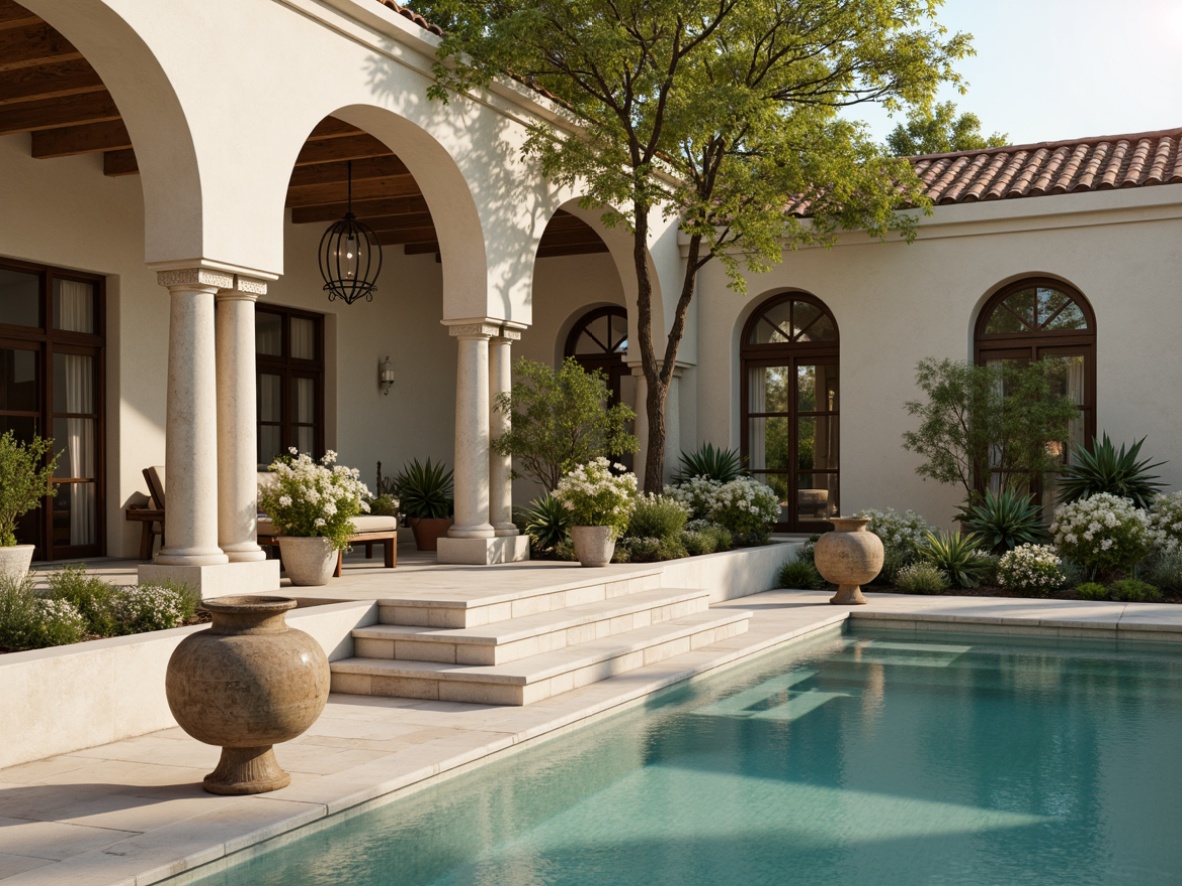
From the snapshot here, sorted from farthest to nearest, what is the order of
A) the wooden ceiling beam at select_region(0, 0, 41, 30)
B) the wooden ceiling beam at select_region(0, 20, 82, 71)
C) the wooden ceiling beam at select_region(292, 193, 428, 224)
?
the wooden ceiling beam at select_region(292, 193, 428, 224) → the wooden ceiling beam at select_region(0, 20, 82, 71) → the wooden ceiling beam at select_region(0, 0, 41, 30)

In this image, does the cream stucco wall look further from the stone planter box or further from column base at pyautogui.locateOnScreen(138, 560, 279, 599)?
the stone planter box

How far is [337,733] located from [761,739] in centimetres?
247

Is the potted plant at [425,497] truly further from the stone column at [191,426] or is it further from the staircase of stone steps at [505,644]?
the stone column at [191,426]

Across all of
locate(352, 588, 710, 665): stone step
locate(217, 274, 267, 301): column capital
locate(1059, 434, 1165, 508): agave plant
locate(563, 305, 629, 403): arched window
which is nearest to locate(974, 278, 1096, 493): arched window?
locate(1059, 434, 1165, 508): agave plant

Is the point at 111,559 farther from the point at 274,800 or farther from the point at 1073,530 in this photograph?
the point at 1073,530

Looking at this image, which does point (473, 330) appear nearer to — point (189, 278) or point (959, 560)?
point (189, 278)

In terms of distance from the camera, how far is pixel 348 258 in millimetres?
14352

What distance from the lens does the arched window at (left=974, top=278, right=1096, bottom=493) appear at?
49.4ft

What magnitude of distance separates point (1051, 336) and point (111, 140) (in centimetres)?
1130

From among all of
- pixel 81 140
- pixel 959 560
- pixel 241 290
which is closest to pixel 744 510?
pixel 959 560

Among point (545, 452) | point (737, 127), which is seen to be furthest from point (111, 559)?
point (737, 127)

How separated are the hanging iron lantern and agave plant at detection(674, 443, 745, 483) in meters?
4.82

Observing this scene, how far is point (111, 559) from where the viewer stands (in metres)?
11.9

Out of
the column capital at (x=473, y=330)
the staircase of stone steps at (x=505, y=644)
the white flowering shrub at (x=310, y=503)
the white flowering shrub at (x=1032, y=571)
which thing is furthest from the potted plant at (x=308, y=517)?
the white flowering shrub at (x=1032, y=571)
